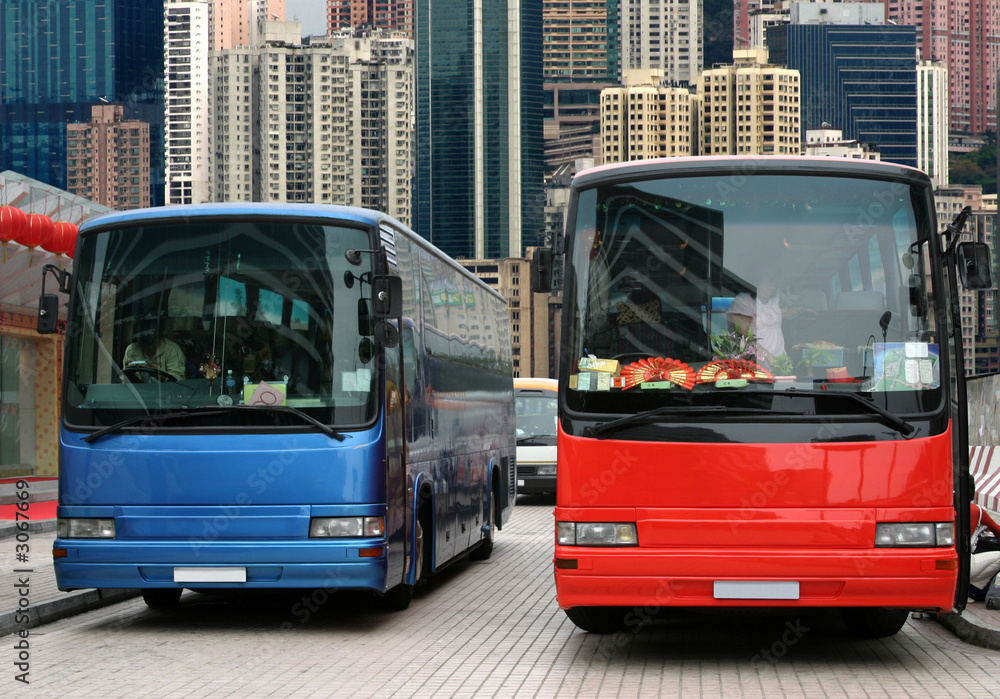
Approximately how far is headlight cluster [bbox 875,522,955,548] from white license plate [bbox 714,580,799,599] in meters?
0.53

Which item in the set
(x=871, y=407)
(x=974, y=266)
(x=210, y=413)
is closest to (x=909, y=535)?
(x=871, y=407)

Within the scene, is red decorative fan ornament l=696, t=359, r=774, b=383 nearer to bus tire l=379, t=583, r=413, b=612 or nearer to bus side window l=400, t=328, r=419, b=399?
bus side window l=400, t=328, r=419, b=399

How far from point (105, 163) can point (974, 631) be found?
19145 centimetres

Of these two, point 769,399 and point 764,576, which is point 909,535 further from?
point 769,399

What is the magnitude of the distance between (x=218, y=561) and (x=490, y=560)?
252 inches

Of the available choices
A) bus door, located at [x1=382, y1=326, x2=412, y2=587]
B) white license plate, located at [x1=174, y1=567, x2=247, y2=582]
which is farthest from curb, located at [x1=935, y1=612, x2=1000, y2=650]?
white license plate, located at [x1=174, y1=567, x2=247, y2=582]

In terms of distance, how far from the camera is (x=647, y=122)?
19350cm

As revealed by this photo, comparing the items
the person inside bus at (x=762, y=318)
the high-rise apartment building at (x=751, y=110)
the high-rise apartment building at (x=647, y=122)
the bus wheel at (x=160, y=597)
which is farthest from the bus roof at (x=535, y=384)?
the high-rise apartment building at (x=647, y=122)

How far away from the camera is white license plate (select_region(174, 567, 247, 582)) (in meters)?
9.23

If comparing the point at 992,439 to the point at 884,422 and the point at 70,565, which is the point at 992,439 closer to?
the point at 884,422

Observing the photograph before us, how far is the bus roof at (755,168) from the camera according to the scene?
8305 millimetres

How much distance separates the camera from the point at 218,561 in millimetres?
9250

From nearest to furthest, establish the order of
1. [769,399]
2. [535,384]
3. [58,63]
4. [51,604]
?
[769,399]
[51,604]
[535,384]
[58,63]

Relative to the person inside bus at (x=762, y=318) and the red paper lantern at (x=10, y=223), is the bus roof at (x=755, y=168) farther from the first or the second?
the red paper lantern at (x=10, y=223)
